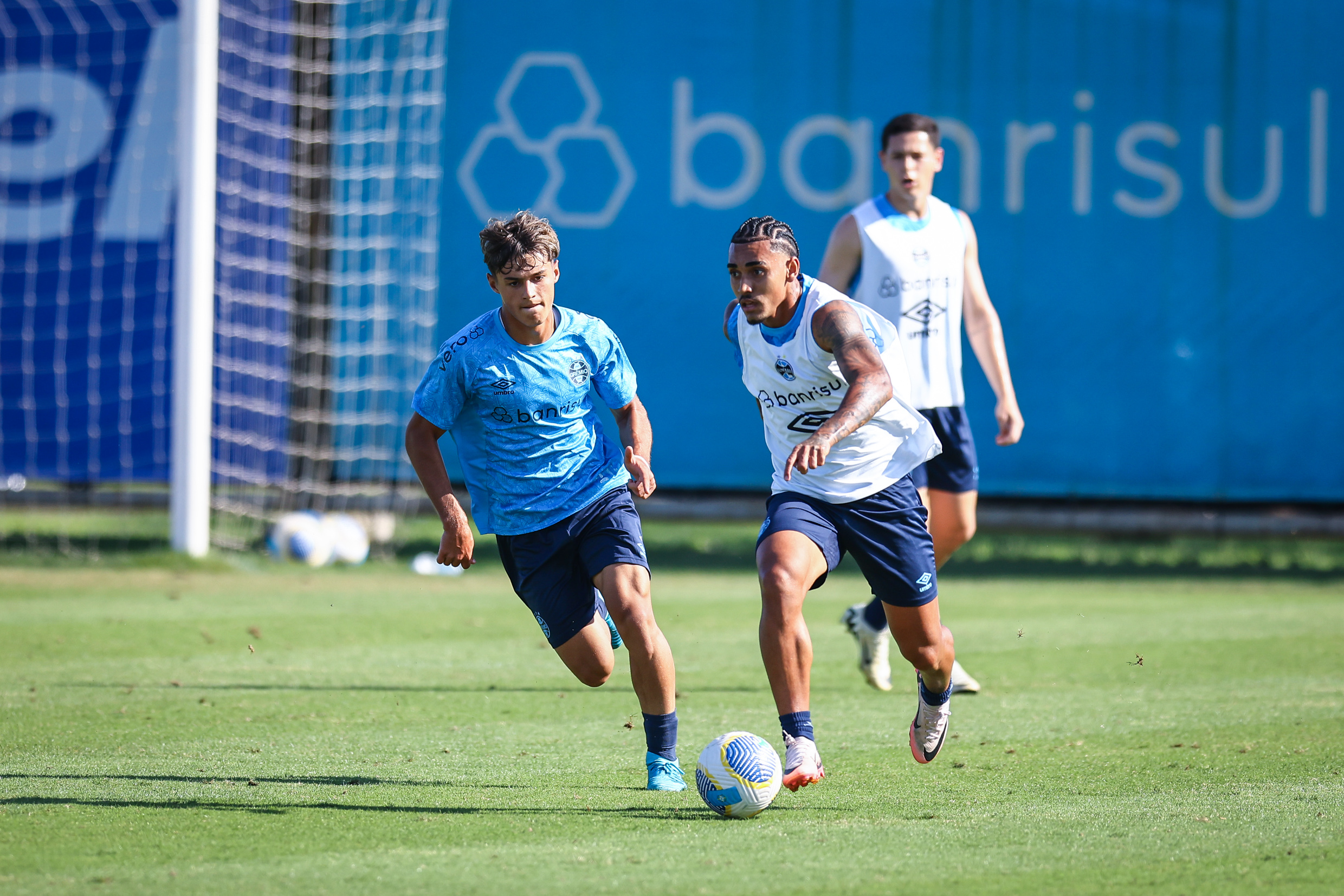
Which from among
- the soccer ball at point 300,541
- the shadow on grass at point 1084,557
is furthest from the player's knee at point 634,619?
the soccer ball at point 300,541

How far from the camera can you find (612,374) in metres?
5.06

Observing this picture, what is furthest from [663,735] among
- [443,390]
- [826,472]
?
[443,390]

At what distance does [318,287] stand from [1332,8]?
360 inches

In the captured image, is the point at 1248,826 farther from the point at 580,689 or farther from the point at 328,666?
the point at 328,666

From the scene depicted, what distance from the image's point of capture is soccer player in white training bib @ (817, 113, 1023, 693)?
→ 6.60 meters

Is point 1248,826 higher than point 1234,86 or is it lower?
lower

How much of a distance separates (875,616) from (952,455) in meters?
0.82

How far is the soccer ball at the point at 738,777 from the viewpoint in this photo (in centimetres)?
421

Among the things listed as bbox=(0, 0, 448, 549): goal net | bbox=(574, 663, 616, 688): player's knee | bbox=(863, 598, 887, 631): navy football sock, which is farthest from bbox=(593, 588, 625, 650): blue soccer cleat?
bbox=(0, 0, 448, 549): goal net

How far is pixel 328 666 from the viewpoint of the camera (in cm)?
722

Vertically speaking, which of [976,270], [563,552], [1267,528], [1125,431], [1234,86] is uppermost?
[1234,86]

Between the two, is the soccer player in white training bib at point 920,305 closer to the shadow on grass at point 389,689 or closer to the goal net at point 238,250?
the shadow on grass at point 389,689

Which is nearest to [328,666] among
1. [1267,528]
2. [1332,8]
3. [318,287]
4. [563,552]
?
[563,552]

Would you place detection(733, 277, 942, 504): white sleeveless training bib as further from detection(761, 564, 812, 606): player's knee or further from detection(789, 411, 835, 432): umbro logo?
detection(761, 564, 812, 606): player's knee
